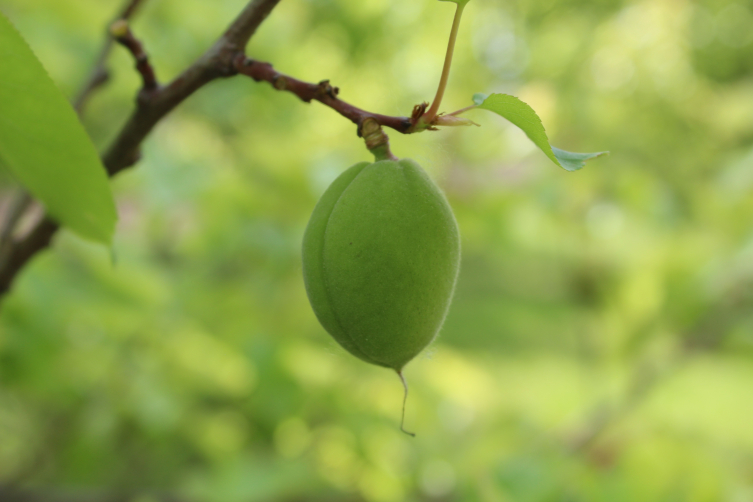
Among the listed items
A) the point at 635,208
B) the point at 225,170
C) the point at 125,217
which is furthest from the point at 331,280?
the point at 125,217

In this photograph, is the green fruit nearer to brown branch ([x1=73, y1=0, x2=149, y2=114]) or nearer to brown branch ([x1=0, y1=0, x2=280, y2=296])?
brown branch ([x1=0, y1=0, x2=280, y2=296])

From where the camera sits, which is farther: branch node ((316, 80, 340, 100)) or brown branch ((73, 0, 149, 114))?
brown branch ((73, 0, 149, 114))

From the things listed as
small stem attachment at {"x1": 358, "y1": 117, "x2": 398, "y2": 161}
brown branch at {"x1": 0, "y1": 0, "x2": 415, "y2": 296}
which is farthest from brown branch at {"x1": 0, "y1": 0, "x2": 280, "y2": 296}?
small stem attachment at {"x1": 358, "y1": 117, "x2": 398, "y2": 161}

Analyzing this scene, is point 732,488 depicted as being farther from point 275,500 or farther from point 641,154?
point 641,154

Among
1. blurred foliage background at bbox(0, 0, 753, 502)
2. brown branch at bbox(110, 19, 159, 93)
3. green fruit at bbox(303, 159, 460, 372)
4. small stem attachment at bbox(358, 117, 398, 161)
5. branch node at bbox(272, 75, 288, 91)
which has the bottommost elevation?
blurred foliage background at bbox(0, 0, 753, 502)

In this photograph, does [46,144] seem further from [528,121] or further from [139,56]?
[528,121]

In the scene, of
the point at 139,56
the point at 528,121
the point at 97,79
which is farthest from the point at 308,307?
the point at 528,121
